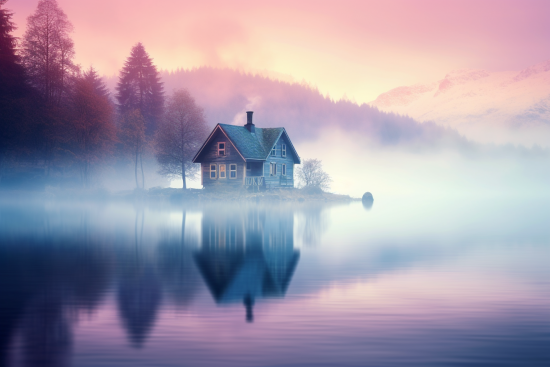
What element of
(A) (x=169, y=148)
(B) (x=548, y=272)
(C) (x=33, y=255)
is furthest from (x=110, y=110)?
(B) (x=548, y=272)

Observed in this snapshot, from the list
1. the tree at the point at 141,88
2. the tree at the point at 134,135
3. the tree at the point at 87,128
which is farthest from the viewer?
the tree at the point at 141,88

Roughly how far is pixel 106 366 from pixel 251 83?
563ft

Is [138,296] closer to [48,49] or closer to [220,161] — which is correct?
[220,161]

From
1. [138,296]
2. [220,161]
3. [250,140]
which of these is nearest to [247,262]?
[138,296]

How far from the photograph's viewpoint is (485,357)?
28.8ft

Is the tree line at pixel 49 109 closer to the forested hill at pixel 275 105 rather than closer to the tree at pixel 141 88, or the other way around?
the tree at pixel 141 88

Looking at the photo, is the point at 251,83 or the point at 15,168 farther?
the point at 251,83

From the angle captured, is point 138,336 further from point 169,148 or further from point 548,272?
point 169,148

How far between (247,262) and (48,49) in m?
57.7

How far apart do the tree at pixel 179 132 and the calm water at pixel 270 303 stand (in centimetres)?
4692

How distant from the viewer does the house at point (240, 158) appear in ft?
216

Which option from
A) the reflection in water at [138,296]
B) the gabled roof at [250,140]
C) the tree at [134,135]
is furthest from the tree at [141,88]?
the reflection in water at [138,296]

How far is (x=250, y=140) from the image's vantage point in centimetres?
6838

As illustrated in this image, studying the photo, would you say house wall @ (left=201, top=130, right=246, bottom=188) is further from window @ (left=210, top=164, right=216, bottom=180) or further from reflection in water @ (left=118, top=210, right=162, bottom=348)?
reflection in water @ (left=118, top=210, right=162, bottom=348)
